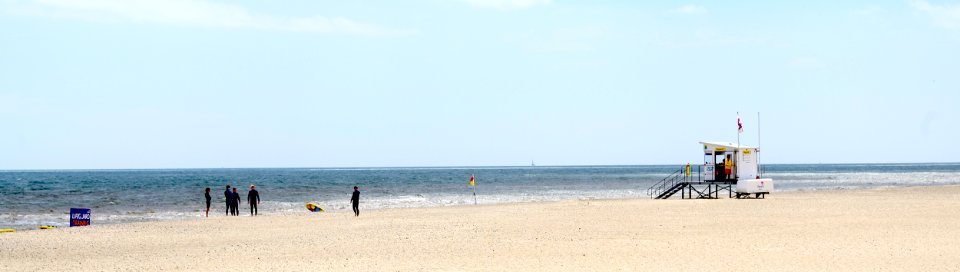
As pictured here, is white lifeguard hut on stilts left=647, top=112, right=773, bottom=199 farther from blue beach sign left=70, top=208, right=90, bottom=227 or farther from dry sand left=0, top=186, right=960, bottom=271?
blue beach sign left=70, top=208, right=90, bottom=227

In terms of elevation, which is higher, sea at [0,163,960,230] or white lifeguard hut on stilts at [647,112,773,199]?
white lifeguard hut on stilts at [647,112,773,199]

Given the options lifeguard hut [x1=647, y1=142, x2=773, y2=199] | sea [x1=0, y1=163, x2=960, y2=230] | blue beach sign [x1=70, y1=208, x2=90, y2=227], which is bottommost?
sea [x1=0, y1=163, x2=960, y2=230]

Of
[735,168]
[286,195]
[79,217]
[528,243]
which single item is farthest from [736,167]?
[286,195]

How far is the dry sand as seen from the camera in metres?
15.6

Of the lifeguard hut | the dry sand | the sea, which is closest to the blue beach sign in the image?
the dry sand

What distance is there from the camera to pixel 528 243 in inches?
744

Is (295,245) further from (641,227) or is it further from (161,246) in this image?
(641,227)

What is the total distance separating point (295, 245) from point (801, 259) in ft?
32.8

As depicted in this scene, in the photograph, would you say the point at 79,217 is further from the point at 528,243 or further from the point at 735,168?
the point at 735,168

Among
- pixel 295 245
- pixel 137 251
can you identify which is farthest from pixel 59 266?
pixel 295 245

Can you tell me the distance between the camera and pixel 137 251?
18.8 m

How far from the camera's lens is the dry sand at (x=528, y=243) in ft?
51.0

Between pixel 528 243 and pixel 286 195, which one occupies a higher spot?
pixel 528 243

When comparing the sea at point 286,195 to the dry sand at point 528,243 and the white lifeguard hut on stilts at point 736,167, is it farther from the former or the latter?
the dry sand at point 528,243
